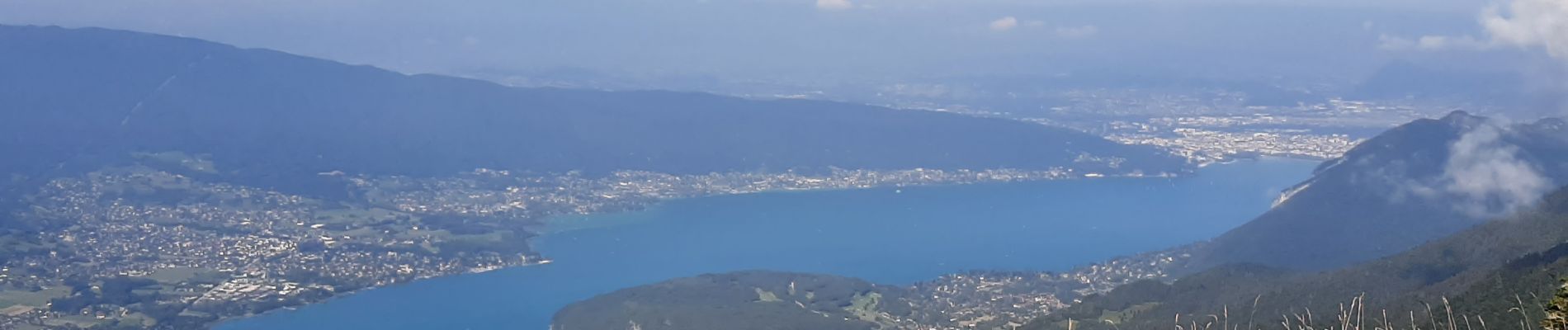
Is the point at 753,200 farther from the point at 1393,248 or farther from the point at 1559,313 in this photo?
the point at 1559,313

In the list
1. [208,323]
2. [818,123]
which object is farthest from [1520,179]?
[818,123]

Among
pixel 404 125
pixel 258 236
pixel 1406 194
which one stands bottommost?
pixel 258 236

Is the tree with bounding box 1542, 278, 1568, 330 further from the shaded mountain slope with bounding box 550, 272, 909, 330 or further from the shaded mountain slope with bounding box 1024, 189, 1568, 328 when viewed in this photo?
the shaded mountain slope with bounding box 550, 272, 909, 330

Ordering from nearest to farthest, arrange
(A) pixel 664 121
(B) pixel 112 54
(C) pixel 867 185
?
1. (C) pixel 867 185
2. (B) pixel 112 54
3. (A) pixel 664 121

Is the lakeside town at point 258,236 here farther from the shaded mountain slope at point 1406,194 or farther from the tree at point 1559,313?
the tree at point 1559,313

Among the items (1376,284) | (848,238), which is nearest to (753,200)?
(848,238)

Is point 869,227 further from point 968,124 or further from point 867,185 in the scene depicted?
point 968,124
